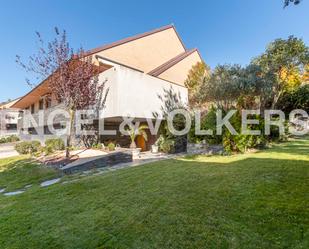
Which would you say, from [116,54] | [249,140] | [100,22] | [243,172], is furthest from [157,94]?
[243,172]

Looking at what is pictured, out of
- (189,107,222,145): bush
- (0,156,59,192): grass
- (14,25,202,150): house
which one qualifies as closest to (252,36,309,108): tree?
(189,107,222,145): bush

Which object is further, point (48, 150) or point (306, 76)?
point (306, 76)

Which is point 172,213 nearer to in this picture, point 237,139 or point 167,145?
point 237,139

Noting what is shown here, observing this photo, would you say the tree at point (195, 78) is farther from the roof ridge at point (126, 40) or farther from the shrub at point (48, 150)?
the shrub at point (48, 150)

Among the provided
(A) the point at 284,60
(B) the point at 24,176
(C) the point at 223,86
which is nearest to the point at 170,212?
(B) the point at 24,176

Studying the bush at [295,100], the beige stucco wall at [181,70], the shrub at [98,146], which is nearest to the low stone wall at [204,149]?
the shrub at [98,146]

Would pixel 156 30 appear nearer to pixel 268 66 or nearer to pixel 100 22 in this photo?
pixel 100 22

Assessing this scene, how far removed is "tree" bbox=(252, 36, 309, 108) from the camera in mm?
15742

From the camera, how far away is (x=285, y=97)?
20.6m

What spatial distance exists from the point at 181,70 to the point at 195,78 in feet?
5.67

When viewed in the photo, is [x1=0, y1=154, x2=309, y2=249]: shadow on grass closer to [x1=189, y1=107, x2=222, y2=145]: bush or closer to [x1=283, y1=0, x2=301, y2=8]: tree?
[x1=283, y1=0, x2=301, y2=8]: tree

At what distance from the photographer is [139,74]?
46.3 ft

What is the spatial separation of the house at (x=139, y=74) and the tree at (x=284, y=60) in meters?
7.25

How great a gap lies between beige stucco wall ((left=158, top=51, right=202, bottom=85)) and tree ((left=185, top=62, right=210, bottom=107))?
1.69 feet
